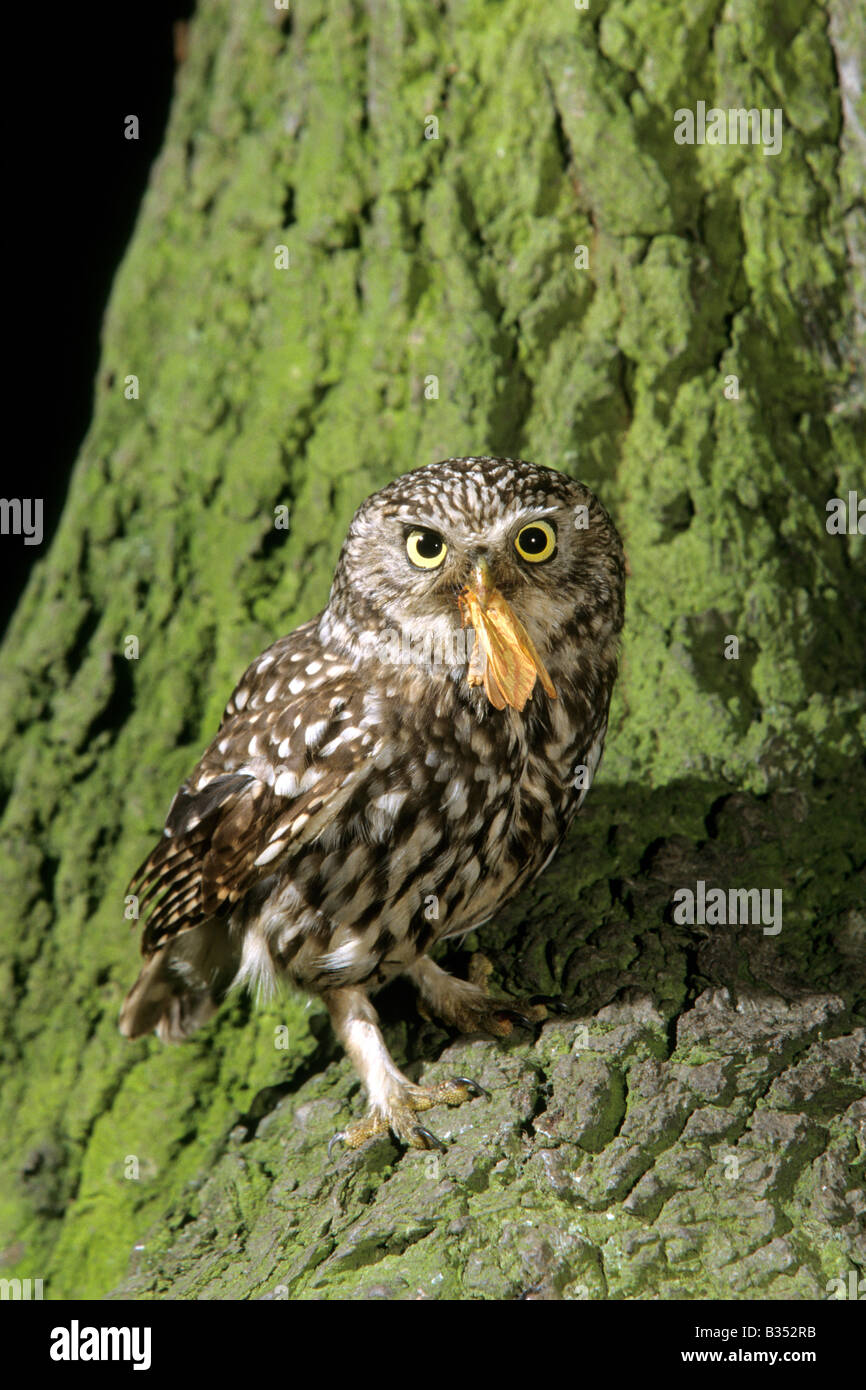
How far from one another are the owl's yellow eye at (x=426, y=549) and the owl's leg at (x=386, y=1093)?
3.91ft

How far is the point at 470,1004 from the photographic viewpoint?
2998 mm

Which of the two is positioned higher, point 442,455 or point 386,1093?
point 442,455

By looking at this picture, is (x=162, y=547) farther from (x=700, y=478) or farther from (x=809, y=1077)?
(x=809, y=1077)

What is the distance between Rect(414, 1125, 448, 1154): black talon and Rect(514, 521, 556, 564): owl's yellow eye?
136cm

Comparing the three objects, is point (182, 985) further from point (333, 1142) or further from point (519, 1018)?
point (519, 1018)

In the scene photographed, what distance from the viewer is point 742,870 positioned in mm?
3158

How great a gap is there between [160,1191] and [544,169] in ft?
11.0

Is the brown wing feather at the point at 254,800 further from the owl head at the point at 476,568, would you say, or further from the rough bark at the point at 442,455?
the rough bark at the point at 442,455

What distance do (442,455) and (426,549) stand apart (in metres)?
1.05

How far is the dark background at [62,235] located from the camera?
5285 mm

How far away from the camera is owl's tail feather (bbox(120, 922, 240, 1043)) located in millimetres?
3184
